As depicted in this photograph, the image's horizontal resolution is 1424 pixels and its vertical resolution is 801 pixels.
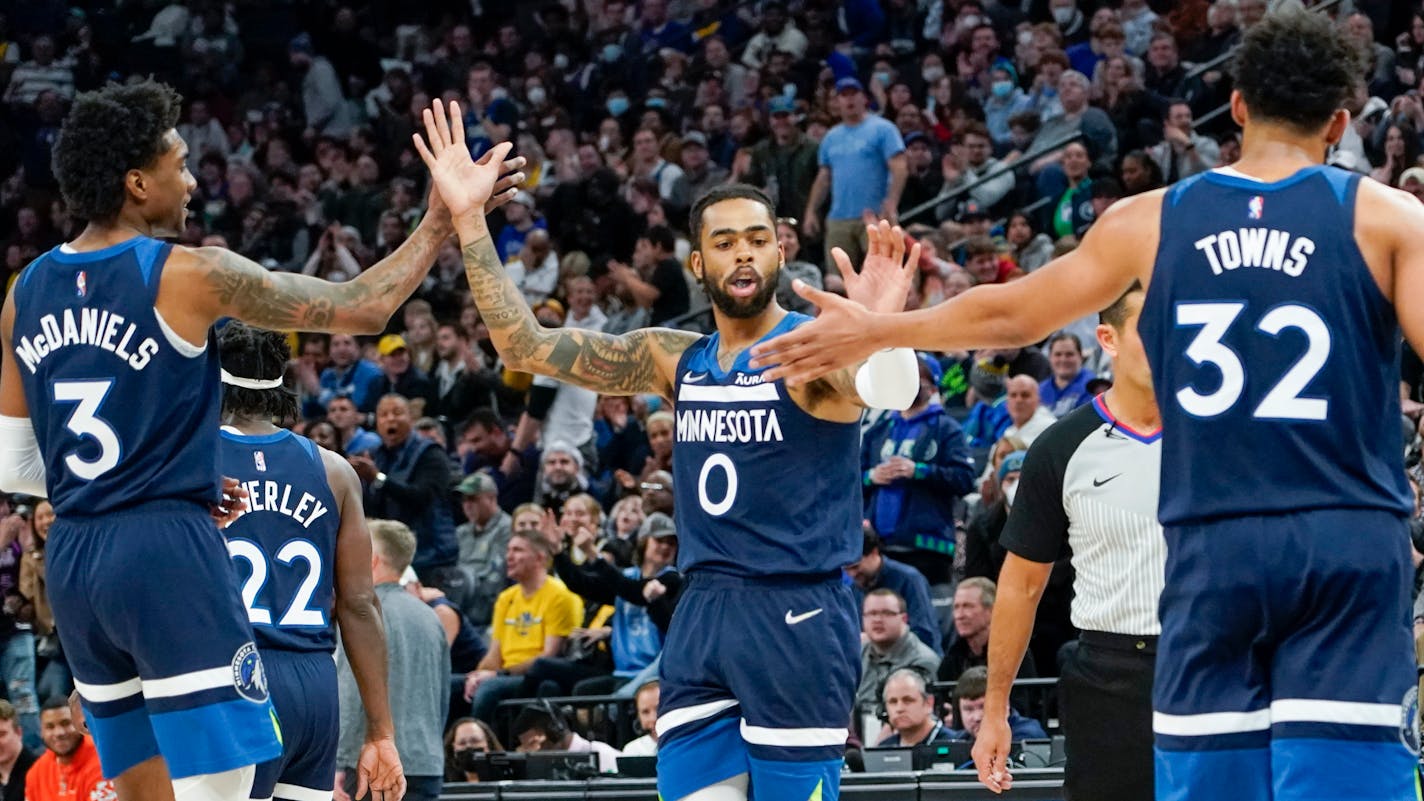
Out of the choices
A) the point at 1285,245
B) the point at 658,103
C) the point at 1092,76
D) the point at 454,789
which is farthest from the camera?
the point at 658,103

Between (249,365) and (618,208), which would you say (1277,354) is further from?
(618,208)

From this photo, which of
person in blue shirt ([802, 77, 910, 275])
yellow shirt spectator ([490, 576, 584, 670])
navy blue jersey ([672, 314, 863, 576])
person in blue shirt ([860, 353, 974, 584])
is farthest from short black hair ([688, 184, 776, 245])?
person in blue shirt ([802, 77, 910, 275])

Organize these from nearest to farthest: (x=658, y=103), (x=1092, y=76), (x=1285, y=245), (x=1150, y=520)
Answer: (x=1285, y=245) → (x=1150, y=520) → (x=1092, y=76) → (x=658, y=103)

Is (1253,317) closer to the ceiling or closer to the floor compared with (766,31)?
closer to the floor

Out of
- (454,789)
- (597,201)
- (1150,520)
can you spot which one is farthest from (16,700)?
(1150,520)

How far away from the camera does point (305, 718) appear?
21.3ft

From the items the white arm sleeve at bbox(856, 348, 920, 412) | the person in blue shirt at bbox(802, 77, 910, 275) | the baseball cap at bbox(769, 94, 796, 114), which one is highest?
the baseball cap at bbox(769, 94, 796, 114)

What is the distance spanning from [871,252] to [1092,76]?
42.0 ft

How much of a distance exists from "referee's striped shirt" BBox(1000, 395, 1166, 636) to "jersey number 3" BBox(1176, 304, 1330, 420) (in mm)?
1723

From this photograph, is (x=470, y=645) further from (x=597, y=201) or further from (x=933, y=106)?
(x=933, y=106)

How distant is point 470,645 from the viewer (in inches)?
509

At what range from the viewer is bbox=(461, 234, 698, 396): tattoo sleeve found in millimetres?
6566

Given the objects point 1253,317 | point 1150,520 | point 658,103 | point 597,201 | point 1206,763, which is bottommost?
point 1206,763

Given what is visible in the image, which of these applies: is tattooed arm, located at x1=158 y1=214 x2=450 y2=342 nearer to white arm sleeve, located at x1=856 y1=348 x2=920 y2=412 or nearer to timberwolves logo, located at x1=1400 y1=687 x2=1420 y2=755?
white arm sleeve, located at x1=856 y1=348 x2=920 y2=412
